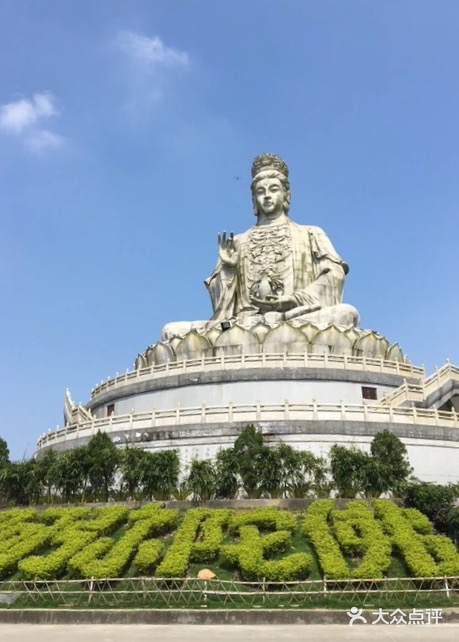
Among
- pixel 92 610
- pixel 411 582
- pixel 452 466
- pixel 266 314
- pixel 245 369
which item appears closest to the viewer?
pixel 92 610

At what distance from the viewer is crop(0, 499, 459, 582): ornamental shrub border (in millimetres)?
9789

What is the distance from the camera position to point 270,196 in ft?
96.7

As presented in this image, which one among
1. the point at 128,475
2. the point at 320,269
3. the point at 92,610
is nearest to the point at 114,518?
the point at 128,475

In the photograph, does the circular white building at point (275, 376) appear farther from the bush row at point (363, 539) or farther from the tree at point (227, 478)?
the bush row at point (363, 539)

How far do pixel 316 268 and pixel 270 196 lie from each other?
160 inches

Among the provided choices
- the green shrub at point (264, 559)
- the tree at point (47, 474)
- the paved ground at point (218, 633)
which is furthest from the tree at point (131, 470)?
the paved ground at point (218, 633)

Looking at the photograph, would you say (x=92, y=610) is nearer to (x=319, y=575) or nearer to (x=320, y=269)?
(x=319, y=575)

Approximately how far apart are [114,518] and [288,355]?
410 inches

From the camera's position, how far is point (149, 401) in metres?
22.1

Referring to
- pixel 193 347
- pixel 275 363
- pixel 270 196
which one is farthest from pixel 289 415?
pixel 270 196

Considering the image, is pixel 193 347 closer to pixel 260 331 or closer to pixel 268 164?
pixel 260 331

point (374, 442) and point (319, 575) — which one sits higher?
point (374, 442)

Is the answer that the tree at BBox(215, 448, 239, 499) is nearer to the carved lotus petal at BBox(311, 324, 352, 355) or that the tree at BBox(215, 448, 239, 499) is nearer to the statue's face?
the carved lotus petal at BBox(311, 324, 352, 355)

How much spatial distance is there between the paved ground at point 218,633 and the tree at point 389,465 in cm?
556
